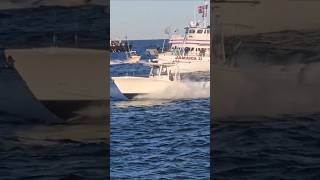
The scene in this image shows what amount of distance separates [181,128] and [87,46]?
12062mm

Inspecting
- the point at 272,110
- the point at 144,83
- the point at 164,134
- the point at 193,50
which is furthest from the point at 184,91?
the point at 272,110

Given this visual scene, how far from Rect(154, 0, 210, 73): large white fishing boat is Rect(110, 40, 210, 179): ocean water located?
0.57 metres

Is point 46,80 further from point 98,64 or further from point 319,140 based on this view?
point 319,140

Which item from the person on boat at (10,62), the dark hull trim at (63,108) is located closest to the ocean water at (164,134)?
the dark hull trim at (63,108)

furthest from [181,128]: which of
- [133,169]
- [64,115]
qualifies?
[64,115]

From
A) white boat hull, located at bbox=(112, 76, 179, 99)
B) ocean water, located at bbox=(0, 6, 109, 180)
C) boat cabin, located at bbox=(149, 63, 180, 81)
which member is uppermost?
ocean water, located at bbox=(0, 6, 109, 180)

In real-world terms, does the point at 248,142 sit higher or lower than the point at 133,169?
higher

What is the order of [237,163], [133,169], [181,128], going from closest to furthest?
[237,163] < [133,169] < [181,128]

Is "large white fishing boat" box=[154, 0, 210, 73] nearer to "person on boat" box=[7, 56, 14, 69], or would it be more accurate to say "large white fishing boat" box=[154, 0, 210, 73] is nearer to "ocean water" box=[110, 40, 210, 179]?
"ocean water" box=[110, 40, 210, 179]

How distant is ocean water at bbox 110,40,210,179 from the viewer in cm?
824

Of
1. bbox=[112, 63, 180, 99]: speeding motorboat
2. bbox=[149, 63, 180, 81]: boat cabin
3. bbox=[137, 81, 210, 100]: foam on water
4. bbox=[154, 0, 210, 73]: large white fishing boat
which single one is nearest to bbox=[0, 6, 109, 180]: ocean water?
bbox=[112, 63, 180, 99]: speeding motorboat

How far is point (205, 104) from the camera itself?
20.3m

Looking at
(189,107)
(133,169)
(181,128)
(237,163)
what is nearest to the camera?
(237,163)

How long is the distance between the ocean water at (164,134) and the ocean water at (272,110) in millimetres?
2883
